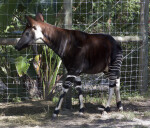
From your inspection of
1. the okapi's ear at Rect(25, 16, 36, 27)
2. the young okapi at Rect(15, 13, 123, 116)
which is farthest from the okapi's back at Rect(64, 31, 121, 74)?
the okapi's ear at Rect(25, 16, 36, 27)

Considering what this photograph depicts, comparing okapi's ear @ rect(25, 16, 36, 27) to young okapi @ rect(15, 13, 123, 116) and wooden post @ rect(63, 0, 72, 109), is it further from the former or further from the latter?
wooden post @ rect(63, 0, 72, 109)

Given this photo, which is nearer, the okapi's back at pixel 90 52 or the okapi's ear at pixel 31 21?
the okapi's ear at pixel 31 21

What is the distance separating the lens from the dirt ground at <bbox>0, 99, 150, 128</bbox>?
14.8ft

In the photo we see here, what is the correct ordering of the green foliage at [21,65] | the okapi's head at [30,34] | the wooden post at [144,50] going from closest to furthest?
the okapi's head at [30,34] < the green foliage at [21,65] < the wooden post at [144,50]

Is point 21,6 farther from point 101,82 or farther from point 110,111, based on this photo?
point 110,111

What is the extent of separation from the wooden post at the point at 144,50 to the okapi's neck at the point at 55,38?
2.24m

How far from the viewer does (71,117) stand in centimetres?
498

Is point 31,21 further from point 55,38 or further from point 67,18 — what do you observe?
point 67,18

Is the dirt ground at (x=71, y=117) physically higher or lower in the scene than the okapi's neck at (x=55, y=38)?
lower

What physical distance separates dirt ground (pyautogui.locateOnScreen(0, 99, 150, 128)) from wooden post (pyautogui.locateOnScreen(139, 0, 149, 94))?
2.32 ft

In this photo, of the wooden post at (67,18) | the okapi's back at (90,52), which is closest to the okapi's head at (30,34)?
the okapi's back at (90,52)

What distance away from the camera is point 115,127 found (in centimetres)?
431

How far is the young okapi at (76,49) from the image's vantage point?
4.67m

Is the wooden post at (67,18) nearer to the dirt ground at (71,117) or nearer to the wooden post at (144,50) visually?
the dirt ground at (71,117)
